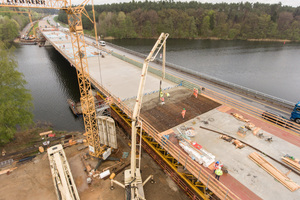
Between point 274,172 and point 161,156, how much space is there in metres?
10.0

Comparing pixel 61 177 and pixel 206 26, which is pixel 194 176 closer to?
pixel 61 177

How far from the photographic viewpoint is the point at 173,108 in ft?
77.9

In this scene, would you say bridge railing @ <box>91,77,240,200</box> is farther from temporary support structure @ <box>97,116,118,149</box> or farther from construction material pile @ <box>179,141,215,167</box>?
temporary support structure @ <box>97,116,118,149</box>

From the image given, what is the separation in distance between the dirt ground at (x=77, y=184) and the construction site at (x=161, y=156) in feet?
0.33

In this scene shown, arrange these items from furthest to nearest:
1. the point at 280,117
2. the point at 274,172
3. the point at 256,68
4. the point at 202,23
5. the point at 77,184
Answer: the point at 202,23 → the point at 256,68 → the point at 280,117 → the point at 77,184 → the point at 274,172

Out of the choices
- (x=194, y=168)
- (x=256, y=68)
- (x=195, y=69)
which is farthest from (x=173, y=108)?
(x=256, y=68)

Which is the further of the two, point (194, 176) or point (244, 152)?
point (244, 152)

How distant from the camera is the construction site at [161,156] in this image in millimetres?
13773

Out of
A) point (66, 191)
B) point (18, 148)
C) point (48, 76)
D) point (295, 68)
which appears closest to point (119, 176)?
point (66, 191)

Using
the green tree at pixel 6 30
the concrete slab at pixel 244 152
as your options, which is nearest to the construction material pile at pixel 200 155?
the concrete slab at pixel 244 152

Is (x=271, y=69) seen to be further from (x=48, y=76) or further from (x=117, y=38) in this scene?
(x=117, y=38)

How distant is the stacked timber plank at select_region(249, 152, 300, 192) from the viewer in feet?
42.5

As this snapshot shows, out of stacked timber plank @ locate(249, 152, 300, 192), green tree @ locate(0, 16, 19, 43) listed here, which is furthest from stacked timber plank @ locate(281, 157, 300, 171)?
green tree @ locate(0, 16, 19, 43)

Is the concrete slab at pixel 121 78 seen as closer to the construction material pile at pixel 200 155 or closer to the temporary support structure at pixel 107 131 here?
the temporary support structure at pixel 107 131
